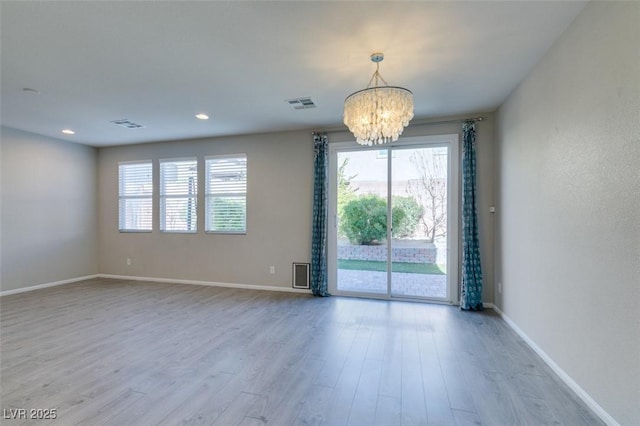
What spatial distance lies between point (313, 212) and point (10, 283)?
511 cm

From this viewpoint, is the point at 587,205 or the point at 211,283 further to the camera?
the point at 211,283

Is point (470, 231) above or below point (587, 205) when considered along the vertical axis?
below

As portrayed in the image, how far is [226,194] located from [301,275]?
2.03 metres

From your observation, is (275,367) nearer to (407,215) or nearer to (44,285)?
(407,215)

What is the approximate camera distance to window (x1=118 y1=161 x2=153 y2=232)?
5.93 meters

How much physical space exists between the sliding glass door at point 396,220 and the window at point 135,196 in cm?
383

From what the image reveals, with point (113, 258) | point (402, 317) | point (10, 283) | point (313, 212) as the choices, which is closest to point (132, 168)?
point (113, 258)

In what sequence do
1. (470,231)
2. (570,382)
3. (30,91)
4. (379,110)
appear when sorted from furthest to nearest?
(470,231), (30,91), (379,110), (570,382)

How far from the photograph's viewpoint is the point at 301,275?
4.93m

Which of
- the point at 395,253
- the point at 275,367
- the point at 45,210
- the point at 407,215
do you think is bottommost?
the point at 275,367

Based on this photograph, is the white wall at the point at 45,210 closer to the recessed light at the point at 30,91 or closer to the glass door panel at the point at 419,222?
the recessed light at the point at 30,91

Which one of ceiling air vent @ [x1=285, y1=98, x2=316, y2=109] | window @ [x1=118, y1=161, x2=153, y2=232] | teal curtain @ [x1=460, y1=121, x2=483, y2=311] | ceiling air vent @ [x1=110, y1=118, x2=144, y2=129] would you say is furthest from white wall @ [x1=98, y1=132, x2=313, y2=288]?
teal curtain @ [x1=460, y1=121, x2=483, y2=311]

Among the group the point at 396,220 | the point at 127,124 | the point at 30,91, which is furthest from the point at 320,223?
the point at 30,91

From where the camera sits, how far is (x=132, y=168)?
604cm
